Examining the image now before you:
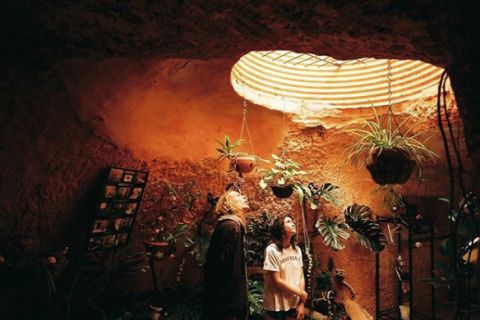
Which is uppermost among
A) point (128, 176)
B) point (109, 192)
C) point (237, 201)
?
point (128, 176)

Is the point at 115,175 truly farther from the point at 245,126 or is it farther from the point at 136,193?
the point at 245,126

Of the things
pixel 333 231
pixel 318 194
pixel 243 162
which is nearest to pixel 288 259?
pixel 333 231

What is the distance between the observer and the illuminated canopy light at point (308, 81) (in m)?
4.72

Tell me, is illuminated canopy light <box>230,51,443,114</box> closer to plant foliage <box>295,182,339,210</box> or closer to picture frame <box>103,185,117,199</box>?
plant foliage <box>295,182,339,210</box>

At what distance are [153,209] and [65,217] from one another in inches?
48.9

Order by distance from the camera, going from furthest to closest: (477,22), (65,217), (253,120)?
(253,120), (65,217), (477,22)

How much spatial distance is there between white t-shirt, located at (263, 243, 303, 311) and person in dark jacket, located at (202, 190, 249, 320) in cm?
42

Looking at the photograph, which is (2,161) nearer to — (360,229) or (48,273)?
(48,273)

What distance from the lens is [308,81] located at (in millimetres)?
5148

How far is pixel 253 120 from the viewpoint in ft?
16.9

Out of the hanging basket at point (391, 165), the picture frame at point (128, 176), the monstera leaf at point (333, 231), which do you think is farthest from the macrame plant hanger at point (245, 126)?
the hanging basket at point (391, 165)

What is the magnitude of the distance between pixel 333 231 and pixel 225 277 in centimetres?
189

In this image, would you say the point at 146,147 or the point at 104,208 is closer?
the point at 104,208

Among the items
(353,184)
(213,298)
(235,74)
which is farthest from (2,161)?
(353,184)
